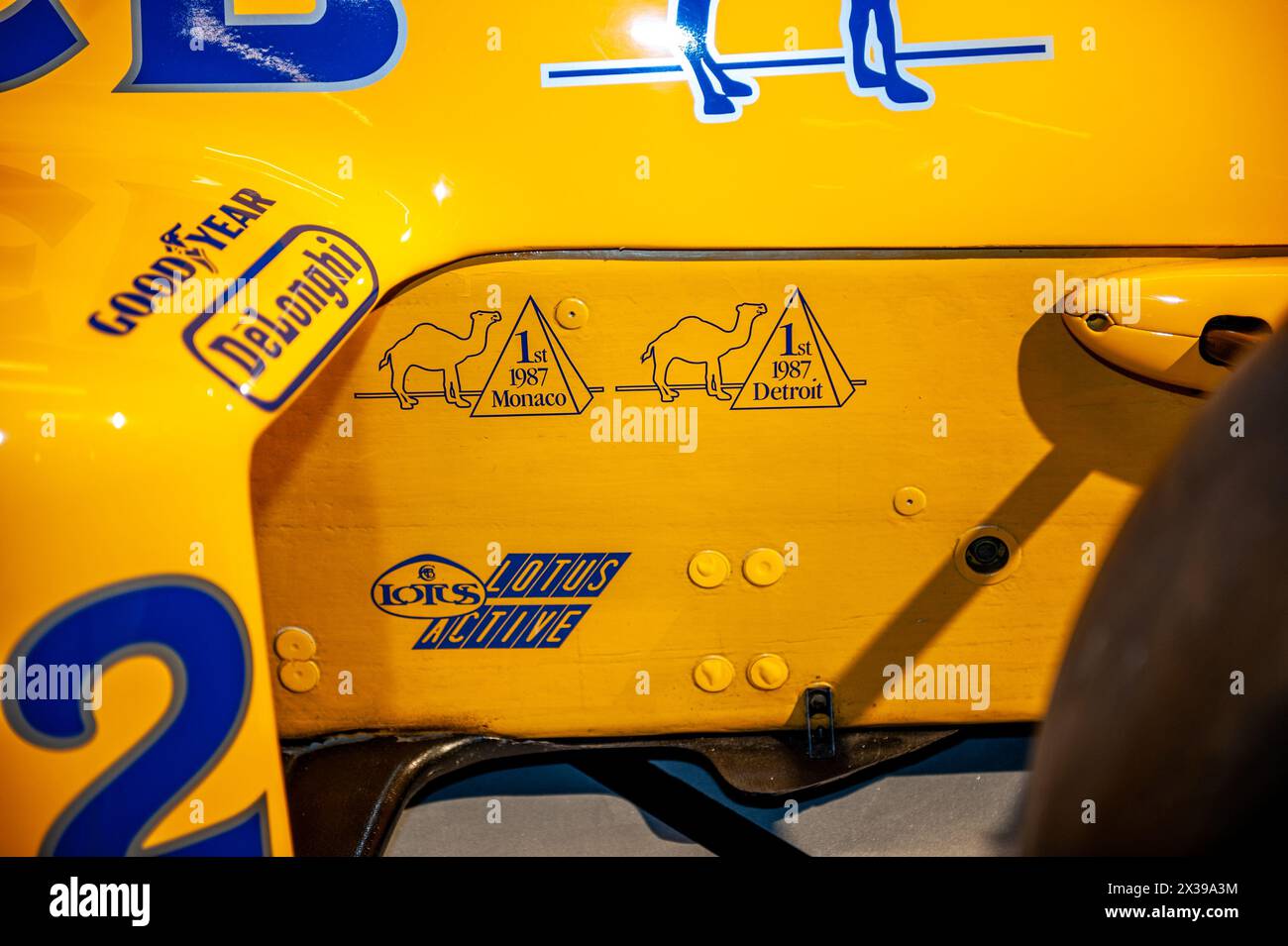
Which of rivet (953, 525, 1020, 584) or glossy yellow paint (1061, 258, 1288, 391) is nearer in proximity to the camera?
glossy yellow paint (1061, 258, 1288, 391)

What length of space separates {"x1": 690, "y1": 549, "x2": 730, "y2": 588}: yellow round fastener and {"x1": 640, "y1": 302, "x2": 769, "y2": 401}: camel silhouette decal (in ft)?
0.76

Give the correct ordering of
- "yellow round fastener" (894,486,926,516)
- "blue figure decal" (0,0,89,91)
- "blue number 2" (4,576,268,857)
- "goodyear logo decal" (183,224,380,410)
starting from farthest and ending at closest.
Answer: "yellow round fastener" (894,486,926,516) → "blue figure decal" (0,0,89,91) → "goodyear logo decal" (183,224,380,410) → "blue number 2" (4,576,268,857)

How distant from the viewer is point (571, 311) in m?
1.25

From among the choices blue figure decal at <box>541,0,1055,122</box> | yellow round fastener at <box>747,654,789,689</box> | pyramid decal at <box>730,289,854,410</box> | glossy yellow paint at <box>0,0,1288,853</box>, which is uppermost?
blue figure decal at <box>541,0,1055,122</box>

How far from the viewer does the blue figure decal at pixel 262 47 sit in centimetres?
120

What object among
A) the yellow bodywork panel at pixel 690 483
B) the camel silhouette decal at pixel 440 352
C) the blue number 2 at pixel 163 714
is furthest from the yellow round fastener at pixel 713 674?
the blue number 2 at pixel 163 714

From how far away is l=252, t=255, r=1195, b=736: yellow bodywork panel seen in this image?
1251mm

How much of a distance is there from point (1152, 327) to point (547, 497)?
77 centimetres

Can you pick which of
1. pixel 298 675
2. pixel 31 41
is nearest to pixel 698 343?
pixel 298 675

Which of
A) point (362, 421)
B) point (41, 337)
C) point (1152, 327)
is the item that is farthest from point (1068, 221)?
point (41, 337)

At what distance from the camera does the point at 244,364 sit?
1.01 m

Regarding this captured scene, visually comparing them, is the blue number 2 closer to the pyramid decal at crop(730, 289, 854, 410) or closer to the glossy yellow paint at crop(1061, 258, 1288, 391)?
the pyramid decal at crop(730, 289, 854, 410)

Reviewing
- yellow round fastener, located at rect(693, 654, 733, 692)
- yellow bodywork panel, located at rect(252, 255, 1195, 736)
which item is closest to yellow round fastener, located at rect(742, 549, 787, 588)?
yellow bodywork panel, located at rect(252, 255, 1195, 736)

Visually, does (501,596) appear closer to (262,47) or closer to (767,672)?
(767,672)
